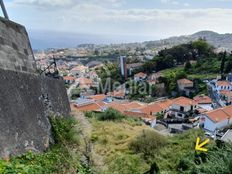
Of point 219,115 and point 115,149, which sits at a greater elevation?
point 115,149

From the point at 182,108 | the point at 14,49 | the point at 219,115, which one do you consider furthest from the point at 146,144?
the point at 182,108

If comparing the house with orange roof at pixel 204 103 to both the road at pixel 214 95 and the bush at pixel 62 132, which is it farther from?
the bush at pixel 62 132

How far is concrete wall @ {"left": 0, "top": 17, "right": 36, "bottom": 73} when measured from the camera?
5098 mm

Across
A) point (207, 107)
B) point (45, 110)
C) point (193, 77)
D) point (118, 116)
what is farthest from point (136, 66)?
point (45, 110)

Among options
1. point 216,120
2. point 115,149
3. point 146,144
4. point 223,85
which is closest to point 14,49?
point 115,149

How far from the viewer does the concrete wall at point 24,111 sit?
4.30m

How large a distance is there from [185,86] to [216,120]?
807 inches

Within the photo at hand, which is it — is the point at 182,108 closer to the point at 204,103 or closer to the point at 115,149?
the point at 204,103

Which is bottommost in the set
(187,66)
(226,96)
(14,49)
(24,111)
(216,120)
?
(226,96)

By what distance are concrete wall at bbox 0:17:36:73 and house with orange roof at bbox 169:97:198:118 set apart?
28.8m

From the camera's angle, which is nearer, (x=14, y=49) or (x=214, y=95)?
(x=14, y=49)

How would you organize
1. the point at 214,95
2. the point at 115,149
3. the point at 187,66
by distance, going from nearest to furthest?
the point at 115,149
the point at 214,95
the point at 187,66

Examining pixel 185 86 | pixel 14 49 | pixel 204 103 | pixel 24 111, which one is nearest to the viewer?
pixel 24 111

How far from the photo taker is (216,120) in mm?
25438
